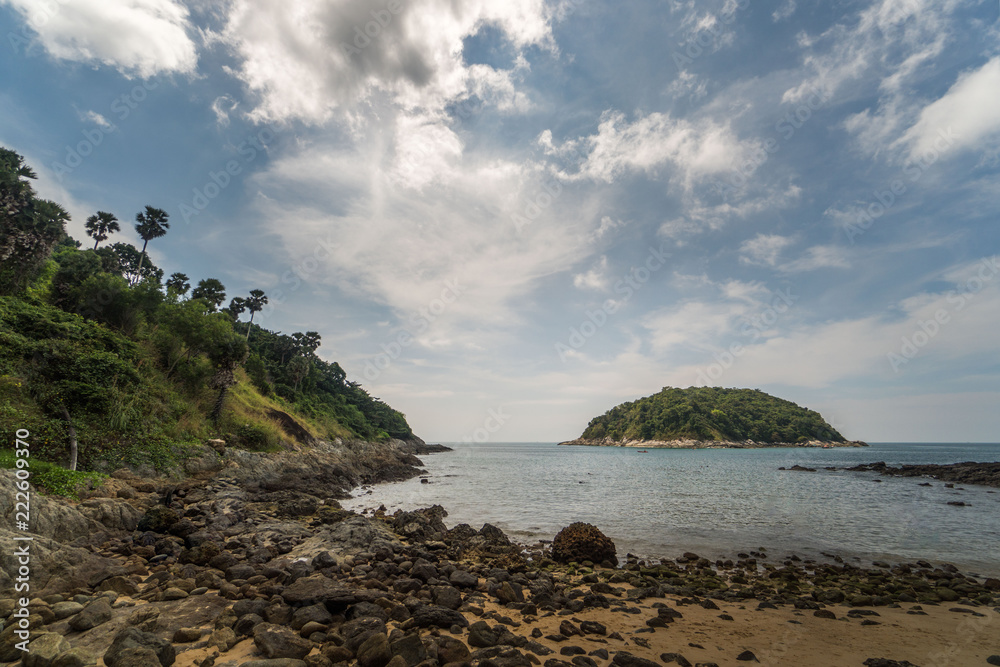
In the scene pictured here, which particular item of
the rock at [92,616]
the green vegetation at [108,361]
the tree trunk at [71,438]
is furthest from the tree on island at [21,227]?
the rock at [92,616]

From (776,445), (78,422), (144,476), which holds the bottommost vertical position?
(776,445)

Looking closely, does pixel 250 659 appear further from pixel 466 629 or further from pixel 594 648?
pixel 594 648

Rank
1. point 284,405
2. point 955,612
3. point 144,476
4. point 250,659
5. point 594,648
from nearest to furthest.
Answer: point 250,659
point 594,648
point 955,612
point 144,476
point 284,405

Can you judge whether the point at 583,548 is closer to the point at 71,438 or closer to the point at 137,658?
the point at 137,658

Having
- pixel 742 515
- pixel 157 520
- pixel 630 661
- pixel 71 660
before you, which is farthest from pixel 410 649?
pixel 742 515

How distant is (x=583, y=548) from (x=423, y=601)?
7.63 m

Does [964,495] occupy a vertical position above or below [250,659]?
below

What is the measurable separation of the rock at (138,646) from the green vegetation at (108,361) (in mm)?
9839

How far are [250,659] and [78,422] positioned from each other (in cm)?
1545

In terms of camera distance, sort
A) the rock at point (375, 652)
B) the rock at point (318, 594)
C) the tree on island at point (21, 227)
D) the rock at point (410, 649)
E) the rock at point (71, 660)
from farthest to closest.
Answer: the tree on island at point (21, 227), the rock at point (318, 594), the rock at point (410, 649), the rock at point (375, 652), the rock at point (71, 660)

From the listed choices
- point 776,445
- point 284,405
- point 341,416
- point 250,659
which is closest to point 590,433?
point 776,445

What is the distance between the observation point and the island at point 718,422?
142m

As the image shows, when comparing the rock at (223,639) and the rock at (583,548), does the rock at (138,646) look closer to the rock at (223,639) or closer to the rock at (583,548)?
the rock at (223,639)

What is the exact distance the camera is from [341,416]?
72.7 metres
